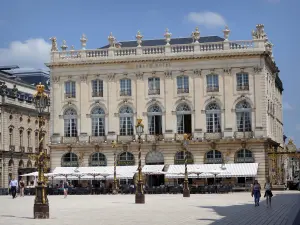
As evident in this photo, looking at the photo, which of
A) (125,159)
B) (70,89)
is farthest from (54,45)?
(125,159)

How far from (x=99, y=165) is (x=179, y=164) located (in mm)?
7871

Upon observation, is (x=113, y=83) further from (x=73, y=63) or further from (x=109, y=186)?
(x=109, y=186)

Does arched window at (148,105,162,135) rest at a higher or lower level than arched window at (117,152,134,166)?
higher

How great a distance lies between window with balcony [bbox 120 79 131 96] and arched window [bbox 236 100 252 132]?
421 inches

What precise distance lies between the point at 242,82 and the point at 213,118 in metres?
4.31

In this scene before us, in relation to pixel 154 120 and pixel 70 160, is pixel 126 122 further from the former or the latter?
pixel 70 160

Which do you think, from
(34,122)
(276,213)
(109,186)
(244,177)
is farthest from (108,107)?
(276,213)

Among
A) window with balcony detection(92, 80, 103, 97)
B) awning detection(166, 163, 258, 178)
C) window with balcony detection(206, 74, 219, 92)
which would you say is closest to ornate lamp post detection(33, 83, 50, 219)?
awning detection(166, 163, 258, 178)

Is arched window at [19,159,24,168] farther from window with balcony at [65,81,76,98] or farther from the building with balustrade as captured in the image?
window with balcony at [65,81,76,98]

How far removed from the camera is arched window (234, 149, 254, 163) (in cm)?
6338

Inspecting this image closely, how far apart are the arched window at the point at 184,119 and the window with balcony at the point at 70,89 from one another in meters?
10.6

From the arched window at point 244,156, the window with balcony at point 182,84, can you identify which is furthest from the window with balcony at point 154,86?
the arched window at point 244,156

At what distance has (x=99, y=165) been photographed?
219 feet

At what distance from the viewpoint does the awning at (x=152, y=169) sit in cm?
6109
